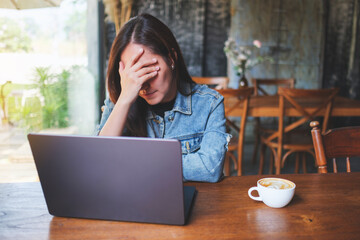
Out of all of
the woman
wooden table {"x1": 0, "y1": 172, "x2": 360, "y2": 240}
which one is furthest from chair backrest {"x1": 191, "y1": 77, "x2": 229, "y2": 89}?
wooden table {"x1": 0, "y1": 172, "x2": 360, "y2": 240}

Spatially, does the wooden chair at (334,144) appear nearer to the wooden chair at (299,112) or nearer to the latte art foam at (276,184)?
the latte art foam at (276,184)

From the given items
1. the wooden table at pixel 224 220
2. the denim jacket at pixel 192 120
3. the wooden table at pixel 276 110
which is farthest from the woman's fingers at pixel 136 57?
the wooden table at pixel 276 110

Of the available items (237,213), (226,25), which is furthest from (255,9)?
(237,213)

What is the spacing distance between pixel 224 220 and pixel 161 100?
490 mm

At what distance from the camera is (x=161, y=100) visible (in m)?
1.04

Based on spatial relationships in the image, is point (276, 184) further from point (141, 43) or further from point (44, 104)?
point (44, 104)

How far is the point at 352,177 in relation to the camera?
949mm

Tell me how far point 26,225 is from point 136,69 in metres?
0.53

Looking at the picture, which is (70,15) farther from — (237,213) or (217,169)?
(237,213)

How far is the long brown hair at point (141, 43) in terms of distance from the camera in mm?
999

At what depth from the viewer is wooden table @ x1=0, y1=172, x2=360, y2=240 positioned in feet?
2.01

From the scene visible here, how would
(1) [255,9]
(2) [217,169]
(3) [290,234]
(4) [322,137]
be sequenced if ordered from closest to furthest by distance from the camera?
(3) [290,234], (2) [217,169], (4) [322,137], (1) [255,9]

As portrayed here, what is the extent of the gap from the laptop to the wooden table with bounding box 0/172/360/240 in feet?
0.09

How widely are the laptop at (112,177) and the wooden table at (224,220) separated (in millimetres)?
28
